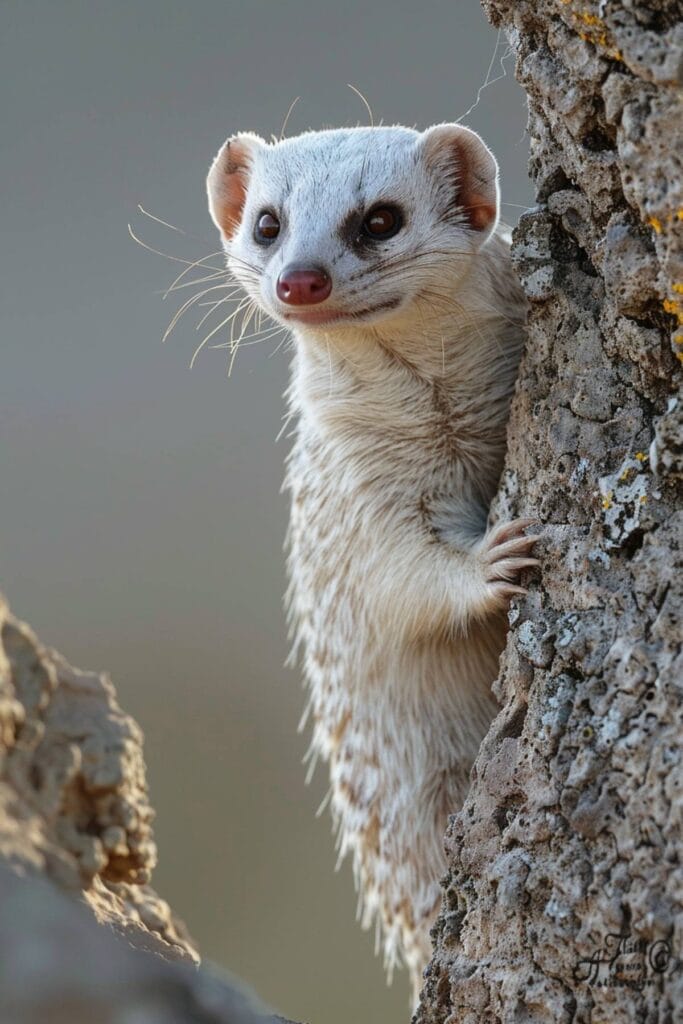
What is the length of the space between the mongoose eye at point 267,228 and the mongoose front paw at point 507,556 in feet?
3.30

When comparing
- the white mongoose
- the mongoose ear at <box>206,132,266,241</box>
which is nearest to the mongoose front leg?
the white mongoose

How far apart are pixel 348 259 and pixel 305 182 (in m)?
0.28

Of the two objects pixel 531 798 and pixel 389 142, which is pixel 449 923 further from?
pixel 389 142

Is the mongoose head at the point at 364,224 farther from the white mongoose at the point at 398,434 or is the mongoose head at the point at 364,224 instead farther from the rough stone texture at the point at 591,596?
the rough stone texture at the point at 591,596

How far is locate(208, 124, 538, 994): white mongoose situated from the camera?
2.99 m

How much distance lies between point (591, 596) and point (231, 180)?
184 cm

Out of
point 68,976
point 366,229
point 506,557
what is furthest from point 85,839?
point 366,229

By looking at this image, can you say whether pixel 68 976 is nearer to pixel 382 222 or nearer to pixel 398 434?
pixel 398 434

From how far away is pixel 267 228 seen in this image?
3258 millimetres

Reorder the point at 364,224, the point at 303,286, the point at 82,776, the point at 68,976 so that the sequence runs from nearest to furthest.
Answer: the point at 68,976 → the point at 82,776 → the point at 303,286 → the point at 364,224

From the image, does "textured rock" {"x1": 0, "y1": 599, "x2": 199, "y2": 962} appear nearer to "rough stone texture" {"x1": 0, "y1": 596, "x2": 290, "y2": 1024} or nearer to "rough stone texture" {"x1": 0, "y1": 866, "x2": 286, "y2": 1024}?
"rough stone texture" {"x1": 0, "y1": 596, "x2": 290, "y2": 1024}

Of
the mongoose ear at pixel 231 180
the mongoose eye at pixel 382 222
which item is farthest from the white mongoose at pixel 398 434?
the mongoose ear at pixel 231 180

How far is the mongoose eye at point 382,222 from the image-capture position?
3.08 meters

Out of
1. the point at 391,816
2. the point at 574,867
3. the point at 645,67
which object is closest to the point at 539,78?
the point at 645,67
